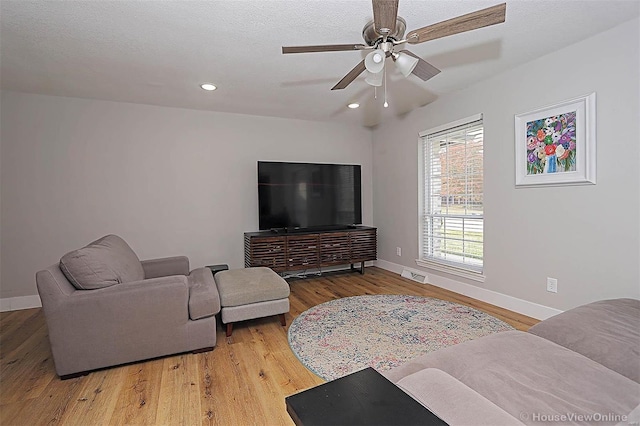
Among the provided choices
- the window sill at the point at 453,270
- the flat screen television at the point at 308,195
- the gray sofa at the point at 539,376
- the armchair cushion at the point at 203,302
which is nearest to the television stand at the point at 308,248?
the flat screen television at the point at 308,195

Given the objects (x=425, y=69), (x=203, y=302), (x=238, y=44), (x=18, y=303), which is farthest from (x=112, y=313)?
(x=425, y=69)

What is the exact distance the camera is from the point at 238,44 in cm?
249

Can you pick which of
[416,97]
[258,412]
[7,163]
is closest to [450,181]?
[416,97]

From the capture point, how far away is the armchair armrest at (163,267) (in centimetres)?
313

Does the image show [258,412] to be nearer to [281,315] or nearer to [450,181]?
[281,315]

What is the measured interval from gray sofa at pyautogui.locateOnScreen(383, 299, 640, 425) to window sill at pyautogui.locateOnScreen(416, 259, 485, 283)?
1.94 metres

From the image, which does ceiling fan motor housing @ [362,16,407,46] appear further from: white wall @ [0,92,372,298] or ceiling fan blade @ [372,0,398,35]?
white wall @ [0,92,372,298]

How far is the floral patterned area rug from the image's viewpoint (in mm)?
2277

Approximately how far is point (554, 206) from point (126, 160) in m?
4.74

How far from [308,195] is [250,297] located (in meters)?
2.21

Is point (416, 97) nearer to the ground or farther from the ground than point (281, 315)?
farther from the ground

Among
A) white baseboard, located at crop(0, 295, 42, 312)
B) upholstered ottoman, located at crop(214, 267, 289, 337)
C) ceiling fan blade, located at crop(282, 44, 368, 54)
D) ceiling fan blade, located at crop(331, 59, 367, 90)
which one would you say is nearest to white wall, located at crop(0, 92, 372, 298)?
white baseboard, located at crop(0, 295, 42, 312)

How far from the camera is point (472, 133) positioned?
12.0 ft

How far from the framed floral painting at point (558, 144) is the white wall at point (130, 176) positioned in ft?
9.42
